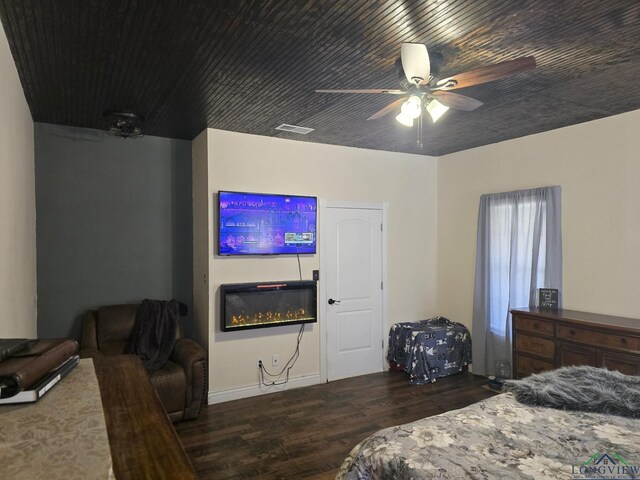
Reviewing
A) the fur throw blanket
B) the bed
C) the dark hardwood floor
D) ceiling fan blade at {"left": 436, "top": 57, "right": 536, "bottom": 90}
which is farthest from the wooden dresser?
ceiling fan blade at {"left": 436, "top": 57, "right": 536, "bottom": 90}

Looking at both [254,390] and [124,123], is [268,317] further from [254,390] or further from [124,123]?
[124,123]

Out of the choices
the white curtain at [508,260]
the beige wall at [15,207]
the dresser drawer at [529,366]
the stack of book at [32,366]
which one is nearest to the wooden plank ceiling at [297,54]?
the beige wall at [15,207]

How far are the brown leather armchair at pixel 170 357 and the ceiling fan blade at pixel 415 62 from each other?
289 cm

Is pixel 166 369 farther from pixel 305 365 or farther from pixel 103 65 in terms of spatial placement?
pixel 103 65

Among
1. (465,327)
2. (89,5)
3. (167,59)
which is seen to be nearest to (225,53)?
(167,59)

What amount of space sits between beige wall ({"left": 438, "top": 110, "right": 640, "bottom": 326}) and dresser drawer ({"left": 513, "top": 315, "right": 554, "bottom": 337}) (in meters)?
0.45

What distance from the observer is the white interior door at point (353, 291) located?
4.77m

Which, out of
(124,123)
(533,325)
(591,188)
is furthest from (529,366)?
(124,123)

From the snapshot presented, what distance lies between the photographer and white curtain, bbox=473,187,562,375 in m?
4.14

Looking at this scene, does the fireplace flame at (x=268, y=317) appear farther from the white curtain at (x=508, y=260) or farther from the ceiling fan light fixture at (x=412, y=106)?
the ceiling fan light fixture at (x=412, y=106)

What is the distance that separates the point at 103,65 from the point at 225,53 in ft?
2.75

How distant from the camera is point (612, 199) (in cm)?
369

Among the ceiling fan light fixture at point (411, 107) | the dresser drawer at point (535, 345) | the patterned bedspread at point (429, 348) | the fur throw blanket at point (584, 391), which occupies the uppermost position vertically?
the ceiling fan light fixture at point (411, 107)

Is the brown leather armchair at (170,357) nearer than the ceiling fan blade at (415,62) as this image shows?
No
